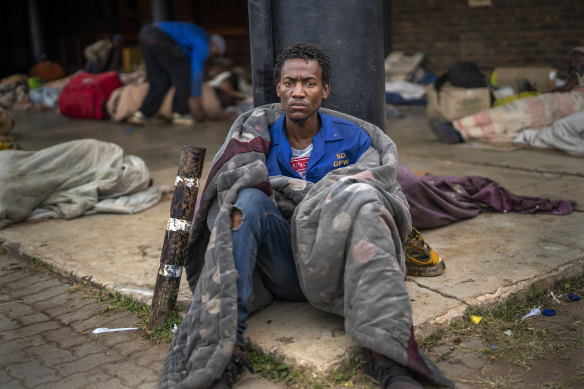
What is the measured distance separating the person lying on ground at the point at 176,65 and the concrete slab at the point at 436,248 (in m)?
2.86

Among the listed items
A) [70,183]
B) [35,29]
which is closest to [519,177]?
[70,183]

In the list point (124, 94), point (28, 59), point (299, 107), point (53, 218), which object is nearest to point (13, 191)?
point (53, 218)

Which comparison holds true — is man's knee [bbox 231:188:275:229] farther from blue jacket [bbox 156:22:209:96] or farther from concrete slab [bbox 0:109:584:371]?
blue jacket [bbox 156:22:209:96]

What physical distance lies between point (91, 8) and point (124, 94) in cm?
904

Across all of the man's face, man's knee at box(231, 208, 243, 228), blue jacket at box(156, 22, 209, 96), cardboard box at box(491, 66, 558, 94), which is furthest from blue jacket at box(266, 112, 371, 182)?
blue jacket at box(156, 22, 209, 96)

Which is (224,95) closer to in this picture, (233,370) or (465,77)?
(465,77)

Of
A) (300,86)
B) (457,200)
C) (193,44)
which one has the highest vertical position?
(193,44)

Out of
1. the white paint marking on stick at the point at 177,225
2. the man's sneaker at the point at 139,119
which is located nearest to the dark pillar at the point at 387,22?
the man's sneaker at the point at 139,119

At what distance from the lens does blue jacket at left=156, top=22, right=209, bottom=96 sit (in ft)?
28.2

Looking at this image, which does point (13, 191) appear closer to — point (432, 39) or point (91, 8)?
point (432, 39)

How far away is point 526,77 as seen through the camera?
26.1ft

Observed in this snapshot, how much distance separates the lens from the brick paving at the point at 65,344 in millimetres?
2461

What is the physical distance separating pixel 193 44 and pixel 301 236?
675 centimetres

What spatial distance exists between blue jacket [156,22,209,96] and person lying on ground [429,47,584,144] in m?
3.47
